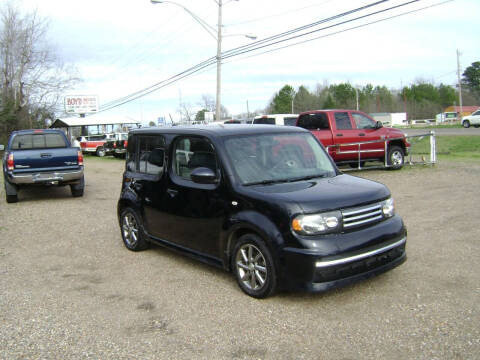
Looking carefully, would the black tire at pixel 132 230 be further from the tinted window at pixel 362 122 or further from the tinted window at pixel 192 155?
the tinted window at pixel 362 122

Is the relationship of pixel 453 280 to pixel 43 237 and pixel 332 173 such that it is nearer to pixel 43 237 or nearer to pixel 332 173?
pixel 332 173

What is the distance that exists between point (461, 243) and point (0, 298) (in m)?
5.91

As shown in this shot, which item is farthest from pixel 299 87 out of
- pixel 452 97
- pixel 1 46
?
pixel 1 46

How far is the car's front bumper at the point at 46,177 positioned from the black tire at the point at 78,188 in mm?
346

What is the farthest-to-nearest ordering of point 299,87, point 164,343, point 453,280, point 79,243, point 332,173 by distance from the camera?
point 299,87 → point 79,243 → point 332,173 → point 453,280 → point 164,343

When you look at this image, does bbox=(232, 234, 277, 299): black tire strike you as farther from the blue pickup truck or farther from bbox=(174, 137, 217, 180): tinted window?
the blue pickup truck

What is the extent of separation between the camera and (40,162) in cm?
1231

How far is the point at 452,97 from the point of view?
113 meters

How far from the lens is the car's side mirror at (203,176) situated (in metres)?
5.21

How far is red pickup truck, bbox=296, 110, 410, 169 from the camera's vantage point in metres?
14.6

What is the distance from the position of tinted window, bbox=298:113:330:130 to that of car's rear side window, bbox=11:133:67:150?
7.30 meters

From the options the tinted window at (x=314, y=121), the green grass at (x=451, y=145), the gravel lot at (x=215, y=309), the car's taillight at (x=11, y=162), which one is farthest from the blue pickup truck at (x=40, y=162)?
the green grass at (x=451, y=145)

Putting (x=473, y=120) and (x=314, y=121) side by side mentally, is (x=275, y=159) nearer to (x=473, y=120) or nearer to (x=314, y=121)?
(x=314, y=121)

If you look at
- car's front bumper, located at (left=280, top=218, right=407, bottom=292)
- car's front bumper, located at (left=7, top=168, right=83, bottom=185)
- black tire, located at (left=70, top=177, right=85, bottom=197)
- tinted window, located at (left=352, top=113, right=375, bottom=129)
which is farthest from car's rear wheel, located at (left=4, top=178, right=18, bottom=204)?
car's front bumper, located at (left=280, top=218, right=407, bottom=292)
